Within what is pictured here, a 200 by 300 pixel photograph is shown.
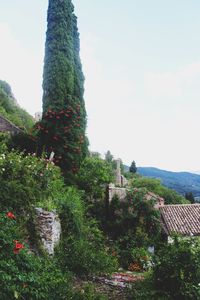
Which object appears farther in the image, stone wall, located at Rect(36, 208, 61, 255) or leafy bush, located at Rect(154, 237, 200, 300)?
stone wall, located at Rect(36, 208, 61, 255)

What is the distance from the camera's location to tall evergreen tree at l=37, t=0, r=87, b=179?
1789 cm

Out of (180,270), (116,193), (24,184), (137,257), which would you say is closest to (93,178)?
(116,193)

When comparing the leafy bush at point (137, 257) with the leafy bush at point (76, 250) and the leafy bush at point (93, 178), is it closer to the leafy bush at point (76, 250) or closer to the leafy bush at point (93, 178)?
the leafy bush at point (93, 178)

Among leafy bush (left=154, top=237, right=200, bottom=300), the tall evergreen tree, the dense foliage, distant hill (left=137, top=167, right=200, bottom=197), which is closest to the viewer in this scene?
leafy bush (left=154, top=237, right=200, bottom=300)

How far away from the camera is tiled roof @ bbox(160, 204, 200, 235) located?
27.2 m

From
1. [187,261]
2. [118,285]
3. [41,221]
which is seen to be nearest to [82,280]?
[118,285]

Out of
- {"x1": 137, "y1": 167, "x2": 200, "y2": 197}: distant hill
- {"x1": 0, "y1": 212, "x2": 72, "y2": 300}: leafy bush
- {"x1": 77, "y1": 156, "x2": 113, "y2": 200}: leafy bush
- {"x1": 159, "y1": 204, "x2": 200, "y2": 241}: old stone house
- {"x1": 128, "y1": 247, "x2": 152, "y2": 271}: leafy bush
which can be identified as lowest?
{"x1": 128, "y1": 247, "x2": 152, "y2": 271}: leafy bush

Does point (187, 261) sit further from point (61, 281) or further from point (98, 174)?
point (98, 174)

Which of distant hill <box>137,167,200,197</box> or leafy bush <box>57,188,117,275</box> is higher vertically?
distant hill <box>137,167,200,197</box>

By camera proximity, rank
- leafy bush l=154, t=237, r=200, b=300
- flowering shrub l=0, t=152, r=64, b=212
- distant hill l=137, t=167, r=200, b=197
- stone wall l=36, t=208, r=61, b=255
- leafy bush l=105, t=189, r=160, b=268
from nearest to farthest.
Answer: leafy bush l=154, t=237, r=200, b=300 → flowering shrub l=0, t=152, r=64, b=212 → stone wall l=36, t=208, r=61, b=255 → leafy bush l=105, t=189, r=160, b=268 → distant hill l=137, t=167, r=200, b=197

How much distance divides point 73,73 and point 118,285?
1582 cm

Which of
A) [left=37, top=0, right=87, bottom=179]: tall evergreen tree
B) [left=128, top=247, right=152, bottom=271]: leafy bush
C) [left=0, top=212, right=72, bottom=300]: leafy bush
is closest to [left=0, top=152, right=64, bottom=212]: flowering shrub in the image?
[left=0, top=212, right=72, bottom=300]: leafy bush

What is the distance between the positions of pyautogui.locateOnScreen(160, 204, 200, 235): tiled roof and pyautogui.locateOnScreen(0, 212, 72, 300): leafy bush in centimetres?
1986

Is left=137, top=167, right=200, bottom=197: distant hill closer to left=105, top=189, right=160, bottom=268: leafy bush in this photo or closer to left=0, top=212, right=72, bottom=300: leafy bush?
left=105, top=189, right=160, bottom=268: leafy bush
